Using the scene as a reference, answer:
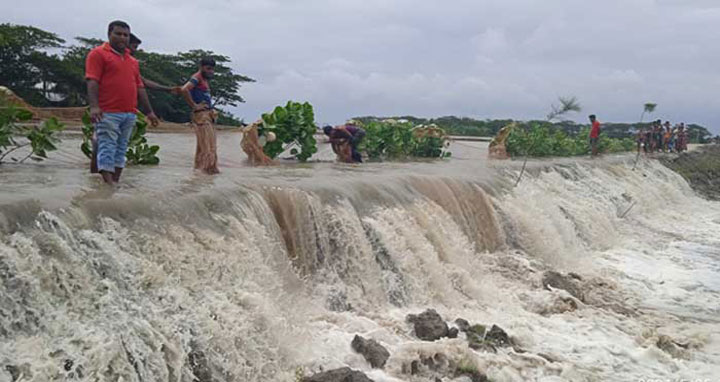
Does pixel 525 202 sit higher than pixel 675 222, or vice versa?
pixel 525 202

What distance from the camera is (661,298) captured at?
888 centimetres

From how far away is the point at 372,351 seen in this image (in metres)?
5.39

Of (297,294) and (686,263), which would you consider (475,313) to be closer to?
(297,294)

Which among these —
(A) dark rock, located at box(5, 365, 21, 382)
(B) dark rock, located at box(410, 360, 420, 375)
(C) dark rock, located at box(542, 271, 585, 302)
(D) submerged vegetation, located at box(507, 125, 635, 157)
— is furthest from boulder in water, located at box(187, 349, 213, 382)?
(D) submerged vegetation, located at box(507, 125, 635, 157)

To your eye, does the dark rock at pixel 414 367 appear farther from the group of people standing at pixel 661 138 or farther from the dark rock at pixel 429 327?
the group of people standing at pixel 661 138

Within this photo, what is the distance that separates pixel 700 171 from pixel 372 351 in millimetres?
28832

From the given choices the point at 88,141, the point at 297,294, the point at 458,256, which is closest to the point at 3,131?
the point at 88,141

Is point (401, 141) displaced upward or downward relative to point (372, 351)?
upward

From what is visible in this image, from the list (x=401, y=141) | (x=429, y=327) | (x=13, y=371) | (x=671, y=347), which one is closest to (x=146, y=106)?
(x=429, y=327)

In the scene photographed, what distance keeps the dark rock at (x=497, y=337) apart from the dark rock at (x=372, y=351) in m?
1.19

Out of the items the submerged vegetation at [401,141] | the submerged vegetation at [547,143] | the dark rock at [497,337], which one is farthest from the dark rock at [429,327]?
the submerged vegetation at [547,143]

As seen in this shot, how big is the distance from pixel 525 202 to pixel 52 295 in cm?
932

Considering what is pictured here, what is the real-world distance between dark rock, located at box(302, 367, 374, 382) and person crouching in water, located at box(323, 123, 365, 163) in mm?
9574

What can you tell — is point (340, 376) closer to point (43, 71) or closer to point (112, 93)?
point (112, 93)
